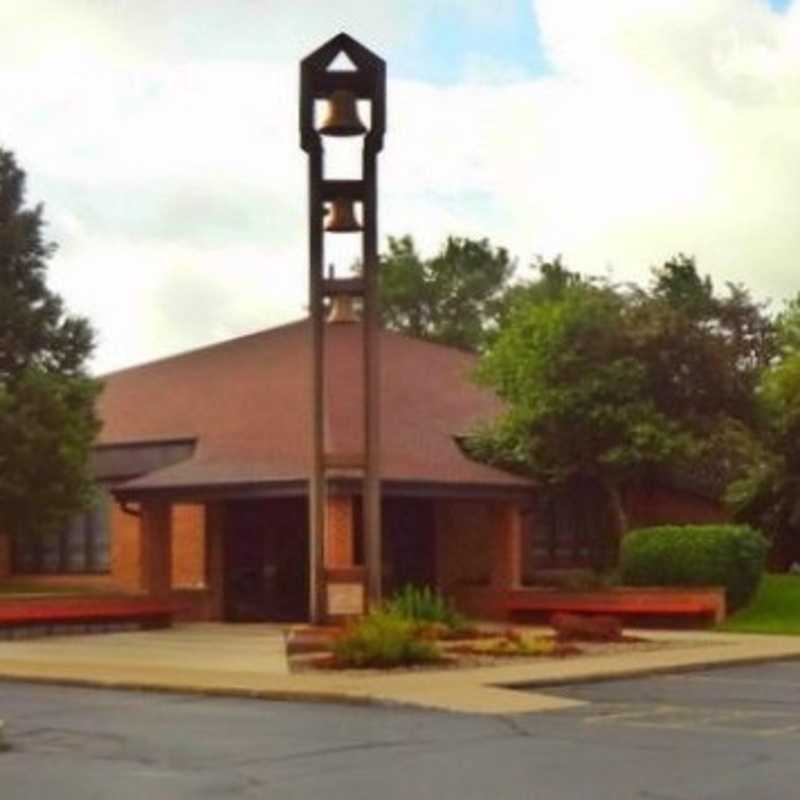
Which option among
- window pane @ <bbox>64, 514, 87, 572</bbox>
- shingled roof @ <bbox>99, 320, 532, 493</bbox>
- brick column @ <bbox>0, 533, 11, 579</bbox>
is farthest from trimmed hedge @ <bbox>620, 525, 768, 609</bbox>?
brick column @ <bbox>0, 533, 11, 579</bbox>

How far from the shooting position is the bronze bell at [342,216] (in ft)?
83.5

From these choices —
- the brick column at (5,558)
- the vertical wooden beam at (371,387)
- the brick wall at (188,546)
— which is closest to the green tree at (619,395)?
the brick wall at (188,546)

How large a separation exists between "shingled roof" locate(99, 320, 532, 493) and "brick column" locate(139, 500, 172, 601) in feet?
2.26

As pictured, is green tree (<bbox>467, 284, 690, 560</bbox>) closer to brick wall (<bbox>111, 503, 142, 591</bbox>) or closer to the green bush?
brick wall (<bbox>111, 503, 142, 591</bbox>)

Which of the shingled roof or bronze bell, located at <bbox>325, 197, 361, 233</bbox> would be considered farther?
the shingled roof

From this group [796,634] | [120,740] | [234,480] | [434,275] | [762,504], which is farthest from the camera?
[434,275]

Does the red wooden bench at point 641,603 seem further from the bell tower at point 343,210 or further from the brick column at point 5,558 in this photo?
the brick column at point 5,558

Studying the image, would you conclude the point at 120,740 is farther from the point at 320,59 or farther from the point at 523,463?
the point at 523,463

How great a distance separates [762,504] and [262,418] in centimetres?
1078

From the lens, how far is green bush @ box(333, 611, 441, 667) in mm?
21969

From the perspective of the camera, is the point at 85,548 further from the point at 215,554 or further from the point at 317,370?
the point at 317,370

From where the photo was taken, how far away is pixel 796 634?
3022cm

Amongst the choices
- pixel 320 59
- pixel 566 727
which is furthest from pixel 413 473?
pixel 566 727

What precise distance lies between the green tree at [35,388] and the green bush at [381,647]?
13117 mm
